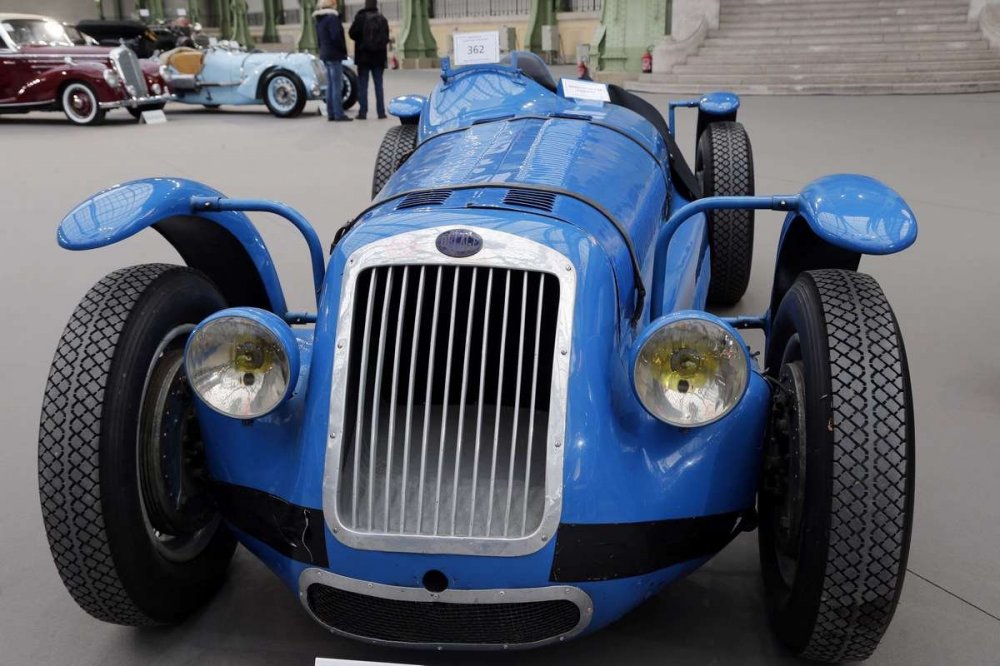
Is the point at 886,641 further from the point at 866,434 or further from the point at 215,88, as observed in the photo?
the point at 215,88

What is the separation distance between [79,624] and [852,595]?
1748 millimetres

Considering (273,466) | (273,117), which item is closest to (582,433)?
(273,466)

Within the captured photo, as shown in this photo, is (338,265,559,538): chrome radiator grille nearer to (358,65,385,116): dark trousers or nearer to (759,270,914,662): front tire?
(759,270,914,662): front tire

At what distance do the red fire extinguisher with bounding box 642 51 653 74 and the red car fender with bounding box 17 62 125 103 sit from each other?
8.54 metres

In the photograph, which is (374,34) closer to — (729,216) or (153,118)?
(153,118)

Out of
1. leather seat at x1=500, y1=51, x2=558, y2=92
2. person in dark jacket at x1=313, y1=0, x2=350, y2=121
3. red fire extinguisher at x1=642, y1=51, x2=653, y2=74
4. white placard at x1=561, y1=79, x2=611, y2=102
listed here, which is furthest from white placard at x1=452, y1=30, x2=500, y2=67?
red fire extinguisher at x1=642, y1=51, x2=653, y2=74

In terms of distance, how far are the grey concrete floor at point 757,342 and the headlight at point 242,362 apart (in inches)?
23.4

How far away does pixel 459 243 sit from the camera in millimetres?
1870

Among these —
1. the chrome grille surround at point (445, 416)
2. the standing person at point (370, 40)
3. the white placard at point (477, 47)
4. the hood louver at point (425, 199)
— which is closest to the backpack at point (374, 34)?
the standing person at point (370, 40)

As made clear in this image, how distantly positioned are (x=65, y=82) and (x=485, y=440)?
37.7ft

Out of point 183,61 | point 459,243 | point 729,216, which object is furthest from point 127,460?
point 183,61

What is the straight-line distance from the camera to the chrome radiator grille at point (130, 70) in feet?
37.2

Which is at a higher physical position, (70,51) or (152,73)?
(70,51)

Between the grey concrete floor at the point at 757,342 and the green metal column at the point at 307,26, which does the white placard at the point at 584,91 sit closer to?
the grey concrete floor at the point at 757,342
